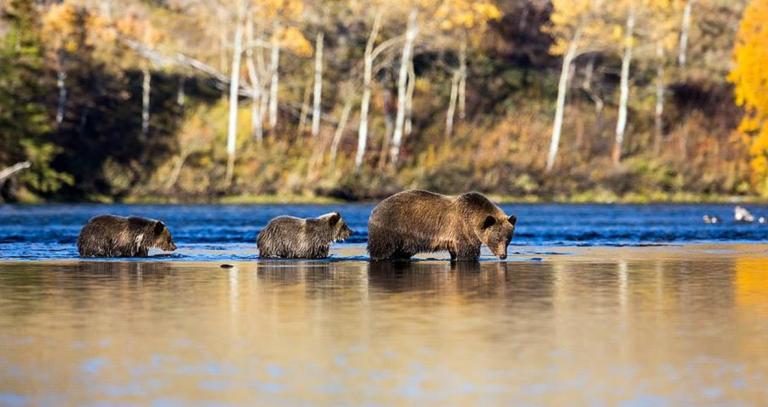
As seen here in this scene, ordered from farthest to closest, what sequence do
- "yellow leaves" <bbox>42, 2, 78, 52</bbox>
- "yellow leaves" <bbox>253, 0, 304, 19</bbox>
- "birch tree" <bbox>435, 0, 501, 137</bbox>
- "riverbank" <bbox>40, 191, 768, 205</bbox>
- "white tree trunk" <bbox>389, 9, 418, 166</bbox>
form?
"yellow leaves" <bbox>42, 2, 78, 52</bbox> → "birch tree" <bbox>435, 0, 501, 137</bbox> → "white tree trunk" <bbox>389, 9, 418, 166</bbox> → "yellow leaves" <bbox>253, 0, 304, 19</bbox> → "riverbank" <bbox>40, 191, 768, 205</bbox>

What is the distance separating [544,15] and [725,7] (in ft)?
39.8

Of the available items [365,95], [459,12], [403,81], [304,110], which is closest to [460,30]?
[459,12]

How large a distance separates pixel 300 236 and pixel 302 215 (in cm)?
2843

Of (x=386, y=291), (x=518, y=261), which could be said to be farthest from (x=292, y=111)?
(x=386, y=291)

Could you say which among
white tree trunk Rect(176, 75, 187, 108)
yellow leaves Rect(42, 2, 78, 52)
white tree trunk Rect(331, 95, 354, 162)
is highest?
yellow leaves Rect(42, 2, 78, 52)

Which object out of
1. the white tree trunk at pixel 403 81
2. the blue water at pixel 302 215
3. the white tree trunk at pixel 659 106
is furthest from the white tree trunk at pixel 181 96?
the white tree trunk at pixel 659 106

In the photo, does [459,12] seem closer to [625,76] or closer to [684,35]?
[625,76]

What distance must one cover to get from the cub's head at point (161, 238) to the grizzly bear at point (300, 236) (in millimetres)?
1963

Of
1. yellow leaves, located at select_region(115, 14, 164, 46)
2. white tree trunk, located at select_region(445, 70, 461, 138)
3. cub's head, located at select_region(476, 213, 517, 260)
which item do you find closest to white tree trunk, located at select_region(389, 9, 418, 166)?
white tree trunk, located at select_region(445, 70, 461, 138)

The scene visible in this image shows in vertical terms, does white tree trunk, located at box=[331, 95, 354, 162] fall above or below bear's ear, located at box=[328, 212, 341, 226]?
above

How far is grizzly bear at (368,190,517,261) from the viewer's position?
2645 cm

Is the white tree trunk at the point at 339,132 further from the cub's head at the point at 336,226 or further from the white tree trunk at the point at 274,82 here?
the cub's head at the point at 336,226

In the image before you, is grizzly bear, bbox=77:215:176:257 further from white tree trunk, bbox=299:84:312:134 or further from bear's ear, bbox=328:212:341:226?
white tree trunk, bbox=299:84:312:134

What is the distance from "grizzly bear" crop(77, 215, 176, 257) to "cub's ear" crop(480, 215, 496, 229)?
6.23 metres
